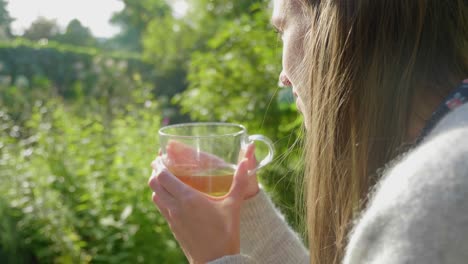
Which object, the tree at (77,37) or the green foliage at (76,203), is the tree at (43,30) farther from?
the green foliage at (76,203)

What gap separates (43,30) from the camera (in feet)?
32.4

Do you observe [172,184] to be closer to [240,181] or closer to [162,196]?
[162,196]

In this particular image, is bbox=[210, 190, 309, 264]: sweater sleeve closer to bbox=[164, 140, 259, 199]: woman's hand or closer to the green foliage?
bbox=[164, 140, 259, 199]: woman's hand

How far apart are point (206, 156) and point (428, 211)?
659mm

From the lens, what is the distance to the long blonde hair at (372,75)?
33.5 inches

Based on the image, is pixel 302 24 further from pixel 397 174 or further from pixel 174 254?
pixel 174 254

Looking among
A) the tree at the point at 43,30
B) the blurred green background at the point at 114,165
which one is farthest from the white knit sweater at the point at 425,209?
the tree at the point at 43,30

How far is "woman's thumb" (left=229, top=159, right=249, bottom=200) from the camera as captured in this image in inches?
47.6

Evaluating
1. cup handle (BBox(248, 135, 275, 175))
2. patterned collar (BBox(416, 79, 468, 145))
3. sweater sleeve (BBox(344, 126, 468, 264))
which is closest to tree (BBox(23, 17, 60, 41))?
cup handle (BBox(248, 135, 275, 175))

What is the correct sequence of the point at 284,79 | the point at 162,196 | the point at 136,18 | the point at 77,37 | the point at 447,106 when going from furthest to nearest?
the point at 136,18 < the point at 77,37 < the point at 162,196 < the point at 284,79 < the point at 447,106

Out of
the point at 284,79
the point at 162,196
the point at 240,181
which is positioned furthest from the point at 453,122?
the point at 162,196

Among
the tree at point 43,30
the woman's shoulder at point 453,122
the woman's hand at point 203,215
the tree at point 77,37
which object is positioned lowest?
the woman's hand at point 203,215

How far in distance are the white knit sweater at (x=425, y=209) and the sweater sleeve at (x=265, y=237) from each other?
29.4 inches

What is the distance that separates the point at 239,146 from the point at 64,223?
1831 millimetres
